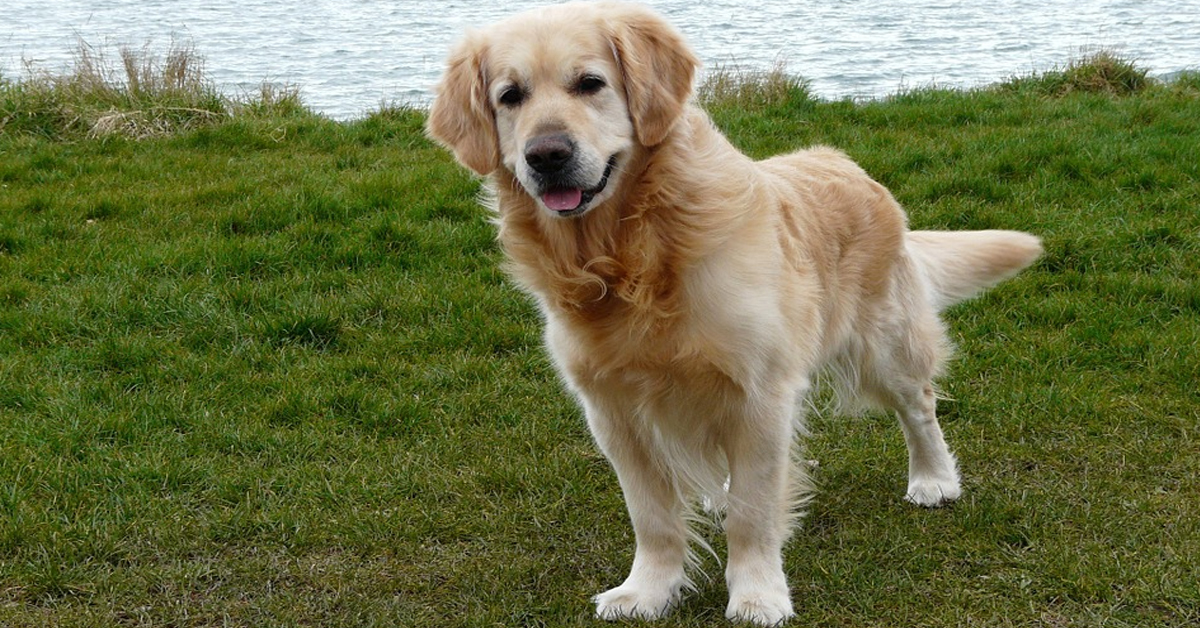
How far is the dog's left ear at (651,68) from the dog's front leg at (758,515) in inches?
33.3

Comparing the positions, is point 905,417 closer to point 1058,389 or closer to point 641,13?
point 1058,389

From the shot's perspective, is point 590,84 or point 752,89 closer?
point 590,84

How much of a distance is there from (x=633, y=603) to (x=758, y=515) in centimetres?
45

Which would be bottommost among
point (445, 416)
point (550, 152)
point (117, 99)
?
point (445, 416)

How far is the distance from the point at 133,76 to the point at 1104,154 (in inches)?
276

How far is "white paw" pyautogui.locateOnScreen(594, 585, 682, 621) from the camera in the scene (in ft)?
11.5

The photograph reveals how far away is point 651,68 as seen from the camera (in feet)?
10.9

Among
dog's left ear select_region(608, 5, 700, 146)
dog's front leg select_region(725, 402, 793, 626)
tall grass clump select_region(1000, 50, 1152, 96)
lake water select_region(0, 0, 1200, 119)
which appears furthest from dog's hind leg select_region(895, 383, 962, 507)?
lake water select_region(0, 0, 1200, 119)

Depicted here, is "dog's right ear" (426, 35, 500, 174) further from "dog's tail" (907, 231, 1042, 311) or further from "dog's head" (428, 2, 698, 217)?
"dog's tail" (907, 231, 1042, 311)

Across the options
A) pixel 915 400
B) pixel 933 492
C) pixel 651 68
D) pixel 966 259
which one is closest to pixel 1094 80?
pixel 966 259

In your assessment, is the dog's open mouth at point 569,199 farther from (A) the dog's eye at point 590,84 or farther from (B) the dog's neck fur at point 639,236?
(A) the dog's eye at point 590,84

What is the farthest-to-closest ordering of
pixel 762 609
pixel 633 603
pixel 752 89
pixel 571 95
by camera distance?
pixel 752 89 < pixel 633 603 < pixel 762 609 < pixel 571 95

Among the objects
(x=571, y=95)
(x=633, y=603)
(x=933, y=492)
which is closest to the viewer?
(x=571, y=95)

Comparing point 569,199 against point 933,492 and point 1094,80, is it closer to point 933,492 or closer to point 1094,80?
point 933,492
